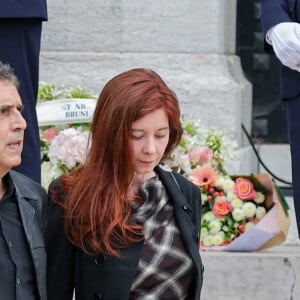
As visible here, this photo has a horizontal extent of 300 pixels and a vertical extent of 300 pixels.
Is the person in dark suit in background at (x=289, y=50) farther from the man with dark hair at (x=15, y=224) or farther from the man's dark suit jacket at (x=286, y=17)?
the man with dark hair at (x=15, y=224)

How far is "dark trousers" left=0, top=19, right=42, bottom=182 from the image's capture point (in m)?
4.22

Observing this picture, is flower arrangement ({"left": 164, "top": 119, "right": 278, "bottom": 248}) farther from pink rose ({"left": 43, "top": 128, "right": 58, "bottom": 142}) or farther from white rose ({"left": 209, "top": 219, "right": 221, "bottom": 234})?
pink rose ({"left": 43, "top": 128, "right": 58, "bottom": 142})

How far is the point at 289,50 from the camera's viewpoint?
13.5 ft

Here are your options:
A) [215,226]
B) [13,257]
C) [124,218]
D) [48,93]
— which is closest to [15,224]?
[13,257]

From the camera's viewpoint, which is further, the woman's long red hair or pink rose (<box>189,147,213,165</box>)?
pink rose (<box>189,147,213,165</box>)

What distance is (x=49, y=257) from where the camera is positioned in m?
3.33

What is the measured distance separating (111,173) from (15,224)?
1.31ft

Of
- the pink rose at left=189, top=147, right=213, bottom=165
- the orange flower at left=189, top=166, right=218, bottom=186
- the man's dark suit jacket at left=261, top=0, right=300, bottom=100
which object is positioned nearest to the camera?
the man's dark suit jacket at left=261, top=0, right=300, bottom=100

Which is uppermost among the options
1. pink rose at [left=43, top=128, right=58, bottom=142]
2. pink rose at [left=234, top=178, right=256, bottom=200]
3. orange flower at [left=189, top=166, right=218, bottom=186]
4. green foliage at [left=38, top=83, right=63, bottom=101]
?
green foliage at [left=38, top=83, right=63, bottom=101]

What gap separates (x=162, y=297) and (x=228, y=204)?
2.06m

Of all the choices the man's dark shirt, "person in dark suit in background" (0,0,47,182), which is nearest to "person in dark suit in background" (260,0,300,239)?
"person in dark suit in background" (0,0,47,182)

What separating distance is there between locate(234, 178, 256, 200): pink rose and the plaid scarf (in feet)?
6.41

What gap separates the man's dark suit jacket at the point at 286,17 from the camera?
424 cm

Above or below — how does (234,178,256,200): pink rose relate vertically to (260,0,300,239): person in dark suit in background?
below
